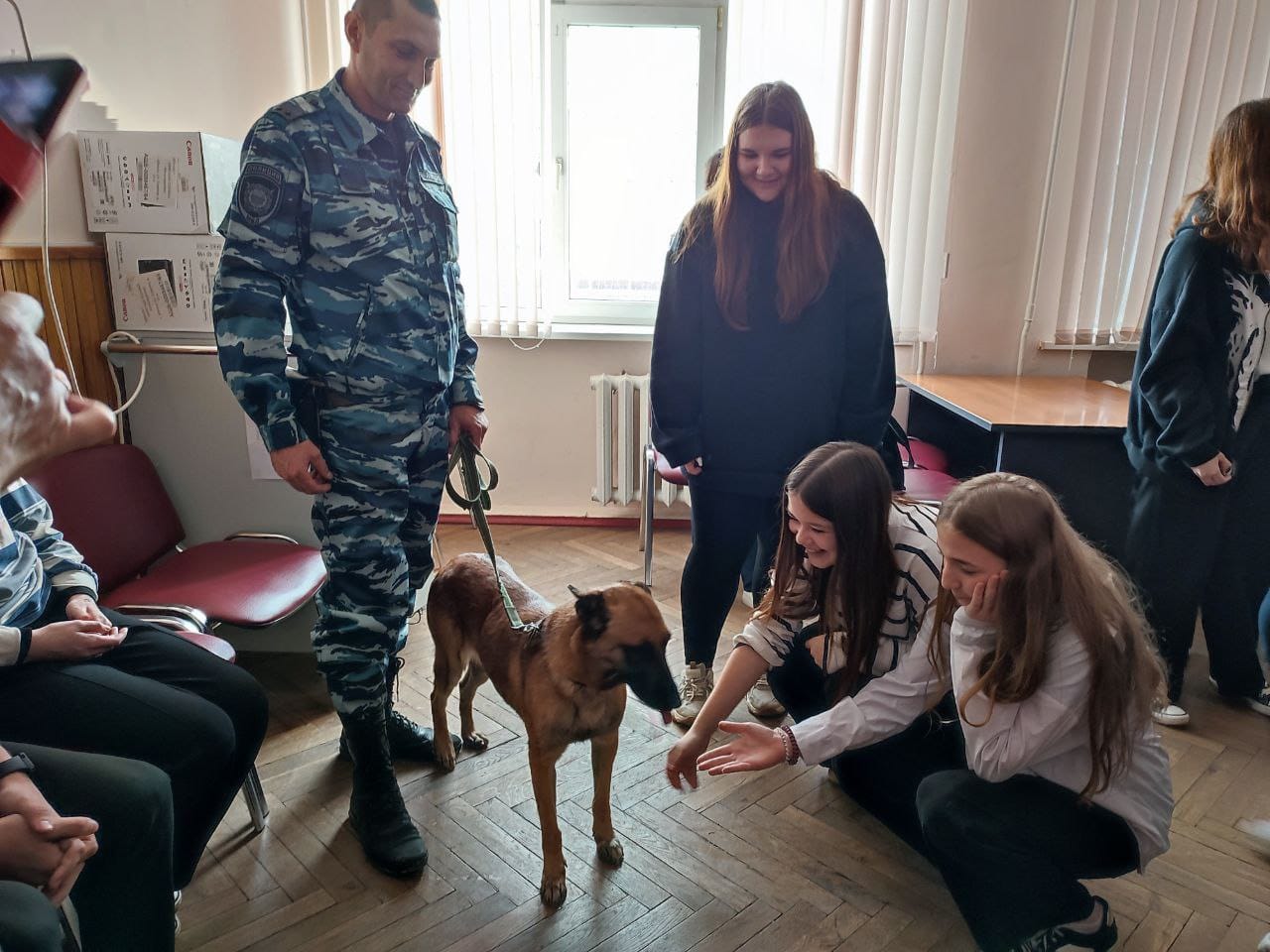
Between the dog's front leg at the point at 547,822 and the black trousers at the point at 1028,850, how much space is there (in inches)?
29.8

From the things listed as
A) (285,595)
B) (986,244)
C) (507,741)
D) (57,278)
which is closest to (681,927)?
(507,741)

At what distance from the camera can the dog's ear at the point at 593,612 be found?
170 centimetres

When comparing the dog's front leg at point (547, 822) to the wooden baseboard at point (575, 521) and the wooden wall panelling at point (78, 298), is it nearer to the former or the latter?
the wooden wall panelling at point (78, 298)

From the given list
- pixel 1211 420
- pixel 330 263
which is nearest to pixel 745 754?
pixel 330 263

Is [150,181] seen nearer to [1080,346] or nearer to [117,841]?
[117,841]

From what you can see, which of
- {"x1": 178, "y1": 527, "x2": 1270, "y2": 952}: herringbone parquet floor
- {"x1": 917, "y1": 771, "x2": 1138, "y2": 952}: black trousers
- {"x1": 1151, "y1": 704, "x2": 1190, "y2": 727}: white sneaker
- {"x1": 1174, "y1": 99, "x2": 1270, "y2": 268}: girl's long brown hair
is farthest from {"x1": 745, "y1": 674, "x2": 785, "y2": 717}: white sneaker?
{"x1": 1174, "y1": 99, "x2": 1270, "y2": 268}: girl's long brown hair

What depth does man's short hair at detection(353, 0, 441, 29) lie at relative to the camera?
1.63 meters

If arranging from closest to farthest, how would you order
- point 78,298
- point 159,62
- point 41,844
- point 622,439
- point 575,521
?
point 41,844, point 78,298, point 159,62, point 622,439, point 575,521

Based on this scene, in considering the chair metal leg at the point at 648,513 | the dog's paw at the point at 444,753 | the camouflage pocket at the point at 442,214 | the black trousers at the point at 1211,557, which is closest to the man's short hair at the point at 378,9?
the camouflage pocket at the point at 442,214

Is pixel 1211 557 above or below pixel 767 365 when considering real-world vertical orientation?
below

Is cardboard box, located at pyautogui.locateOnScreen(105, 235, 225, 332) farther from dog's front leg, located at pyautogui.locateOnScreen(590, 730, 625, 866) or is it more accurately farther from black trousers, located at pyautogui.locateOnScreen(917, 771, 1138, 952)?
black trousers, located at pyautogui.locateOnScreen(917, 771, 1138, 952)

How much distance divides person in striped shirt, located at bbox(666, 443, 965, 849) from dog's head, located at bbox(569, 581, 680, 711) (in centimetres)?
11

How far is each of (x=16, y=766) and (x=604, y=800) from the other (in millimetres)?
1087

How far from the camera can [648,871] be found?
1.87m
